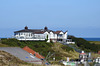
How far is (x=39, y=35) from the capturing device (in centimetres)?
9038

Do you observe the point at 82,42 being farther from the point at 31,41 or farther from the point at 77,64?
the point at 77,64

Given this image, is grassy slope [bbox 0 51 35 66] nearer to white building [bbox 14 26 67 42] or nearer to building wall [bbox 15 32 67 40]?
white building [bbox 14 26 67 42]

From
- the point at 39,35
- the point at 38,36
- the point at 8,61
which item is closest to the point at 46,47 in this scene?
the point at 38,36

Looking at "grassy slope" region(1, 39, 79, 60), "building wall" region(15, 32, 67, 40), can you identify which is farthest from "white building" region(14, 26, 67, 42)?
"grassy slope" region(1, 39, 79, 60)

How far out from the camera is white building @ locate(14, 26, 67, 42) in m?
87.2

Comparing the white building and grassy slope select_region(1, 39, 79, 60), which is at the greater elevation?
the white building

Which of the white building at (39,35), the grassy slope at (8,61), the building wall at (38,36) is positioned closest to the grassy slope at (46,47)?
the white building at (39,35)

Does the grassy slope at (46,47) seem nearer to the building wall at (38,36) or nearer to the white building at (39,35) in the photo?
the white building at (39,35)

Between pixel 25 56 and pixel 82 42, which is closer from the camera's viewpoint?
pixel 25 56

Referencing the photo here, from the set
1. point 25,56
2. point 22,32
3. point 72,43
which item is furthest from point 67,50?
point 25,56

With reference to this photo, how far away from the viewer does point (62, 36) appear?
95562mm

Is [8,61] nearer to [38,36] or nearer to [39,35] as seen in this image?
[38,36]

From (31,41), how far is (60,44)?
818cm

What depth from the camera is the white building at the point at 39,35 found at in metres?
87.2
